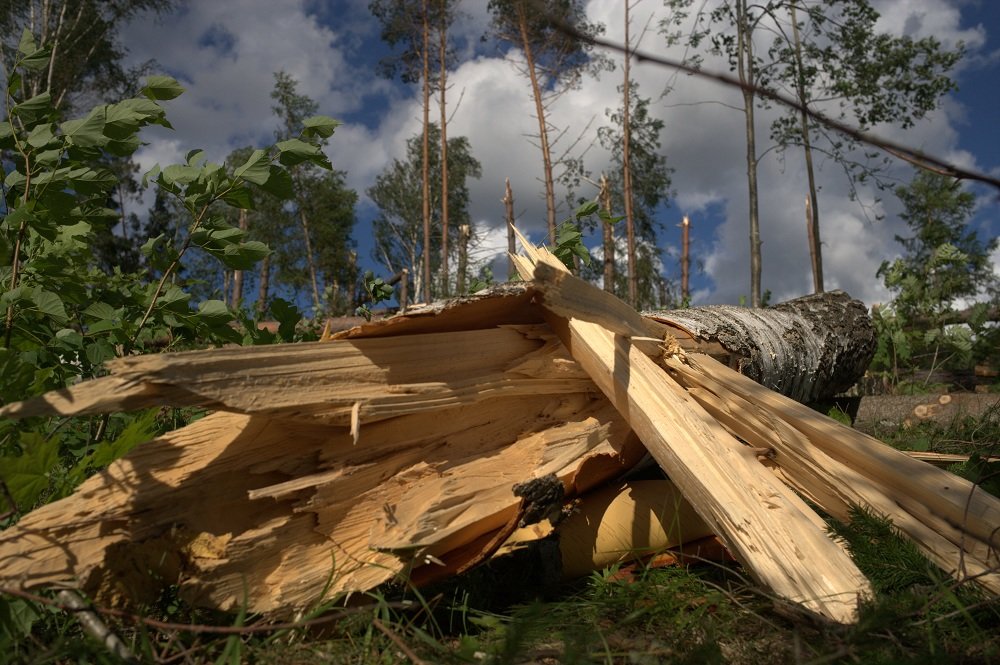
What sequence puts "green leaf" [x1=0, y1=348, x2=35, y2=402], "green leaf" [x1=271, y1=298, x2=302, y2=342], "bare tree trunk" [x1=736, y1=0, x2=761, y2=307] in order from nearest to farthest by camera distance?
"green leaf" [x1=0, y1=348, x2=35, y2=402] < "green leaf" [x1=271, y1=298, x2=302, y2=342] < "bare tree trunk" [x1=736, y1=0, x2=761, y2=307]

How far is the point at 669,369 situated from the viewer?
2467 mm

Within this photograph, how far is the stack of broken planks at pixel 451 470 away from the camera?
159cm

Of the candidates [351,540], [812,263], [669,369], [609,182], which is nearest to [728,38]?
[812,263]

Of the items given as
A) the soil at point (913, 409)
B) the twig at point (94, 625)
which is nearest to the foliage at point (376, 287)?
the twig at point (94, 625)

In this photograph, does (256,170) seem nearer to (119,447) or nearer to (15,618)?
(119,447)

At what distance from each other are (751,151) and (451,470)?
15.4 metres

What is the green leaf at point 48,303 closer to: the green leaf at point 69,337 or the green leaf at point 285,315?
the green leaf at point 69,337

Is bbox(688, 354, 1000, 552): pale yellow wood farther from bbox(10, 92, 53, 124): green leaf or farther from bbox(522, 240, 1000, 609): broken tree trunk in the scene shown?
bbox(10, 92, 53, 124): green leaf

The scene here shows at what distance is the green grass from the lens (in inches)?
52.9

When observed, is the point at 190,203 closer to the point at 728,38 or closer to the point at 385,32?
the point at 728,38

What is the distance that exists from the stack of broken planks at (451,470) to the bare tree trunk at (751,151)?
1305cm

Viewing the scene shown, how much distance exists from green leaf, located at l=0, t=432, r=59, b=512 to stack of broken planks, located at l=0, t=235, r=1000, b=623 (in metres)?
0.06

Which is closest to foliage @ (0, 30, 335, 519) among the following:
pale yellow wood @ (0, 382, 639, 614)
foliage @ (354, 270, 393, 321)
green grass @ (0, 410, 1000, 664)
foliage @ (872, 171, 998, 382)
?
pale yellow wood @ (0, 382, 639, 614)

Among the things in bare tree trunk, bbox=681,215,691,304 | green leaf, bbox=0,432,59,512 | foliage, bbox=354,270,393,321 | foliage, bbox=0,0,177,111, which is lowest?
green leaf, bbox=0,432,59,512
